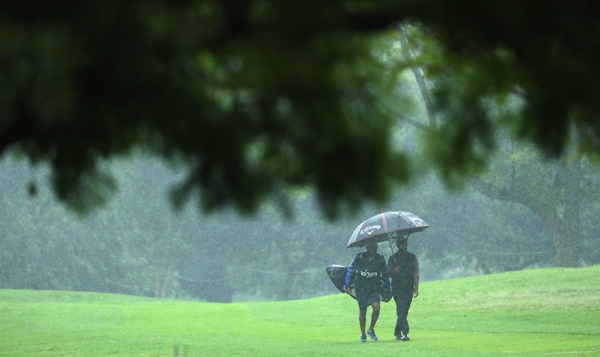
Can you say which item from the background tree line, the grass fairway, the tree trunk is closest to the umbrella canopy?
the grass fairway

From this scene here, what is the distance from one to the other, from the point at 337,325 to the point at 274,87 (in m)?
27.2

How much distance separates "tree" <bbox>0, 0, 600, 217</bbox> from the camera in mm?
3061

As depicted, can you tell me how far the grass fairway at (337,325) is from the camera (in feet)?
65.3

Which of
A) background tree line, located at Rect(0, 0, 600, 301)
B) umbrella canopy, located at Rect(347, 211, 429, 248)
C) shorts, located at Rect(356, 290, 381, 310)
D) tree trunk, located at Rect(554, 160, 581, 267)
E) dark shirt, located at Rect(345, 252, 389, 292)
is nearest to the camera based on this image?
background tree line, located at Rect(0, 0, 600, 301)

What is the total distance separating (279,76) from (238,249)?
66486mm

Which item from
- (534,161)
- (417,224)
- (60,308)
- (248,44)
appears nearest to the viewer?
(248,44)

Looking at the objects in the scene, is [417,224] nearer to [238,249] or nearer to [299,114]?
[299,114]

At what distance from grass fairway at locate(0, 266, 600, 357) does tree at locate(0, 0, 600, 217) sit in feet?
43.3

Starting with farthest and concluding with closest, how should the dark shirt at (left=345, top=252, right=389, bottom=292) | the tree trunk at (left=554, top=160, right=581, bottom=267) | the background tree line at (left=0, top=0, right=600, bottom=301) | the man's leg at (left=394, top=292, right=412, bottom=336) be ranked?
the tree trunk at (left=554, top=160, right=581, bottom=267), the man's leg at (left=394, top=292, right=412, bottom=336), the dark shirt at (left=345, top=252, right=389, bottom=292), the background tree line at (left=0, top=0, right=600, bottom=301)

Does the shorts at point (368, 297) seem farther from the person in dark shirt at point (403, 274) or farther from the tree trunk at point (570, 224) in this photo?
the tree trunk at point (570, 224)

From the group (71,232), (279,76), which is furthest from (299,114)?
(71,232)

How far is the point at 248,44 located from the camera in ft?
10.8

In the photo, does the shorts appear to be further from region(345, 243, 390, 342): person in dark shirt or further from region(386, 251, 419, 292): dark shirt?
region(386, 251, 419, 292): dark shirt

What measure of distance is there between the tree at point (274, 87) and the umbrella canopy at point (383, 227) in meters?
16.3
